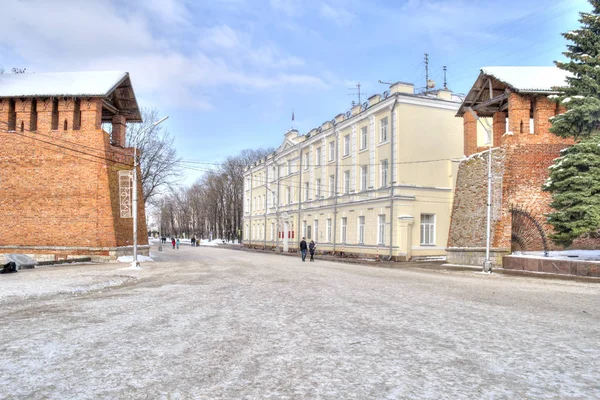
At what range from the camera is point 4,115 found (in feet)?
92.9

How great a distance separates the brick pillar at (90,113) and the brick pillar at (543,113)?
24.4 m

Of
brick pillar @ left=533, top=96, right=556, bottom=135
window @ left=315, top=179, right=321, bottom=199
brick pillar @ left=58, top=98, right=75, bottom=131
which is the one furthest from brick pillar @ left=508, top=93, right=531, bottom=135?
brick pillar @ left=58, top=98, right=75, bottom=131

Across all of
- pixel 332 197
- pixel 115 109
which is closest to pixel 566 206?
pixel 332 197

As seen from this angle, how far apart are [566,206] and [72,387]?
755 inches

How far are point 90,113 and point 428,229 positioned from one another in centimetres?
2299

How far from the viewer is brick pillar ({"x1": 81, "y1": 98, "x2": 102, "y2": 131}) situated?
2814 centimetres

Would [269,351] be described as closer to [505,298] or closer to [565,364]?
[565,364]

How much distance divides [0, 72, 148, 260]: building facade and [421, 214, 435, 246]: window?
19345 mm

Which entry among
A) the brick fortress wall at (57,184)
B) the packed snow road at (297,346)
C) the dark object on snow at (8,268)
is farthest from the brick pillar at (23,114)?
the packed snow road at (297,346)

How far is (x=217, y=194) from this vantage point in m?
89.4

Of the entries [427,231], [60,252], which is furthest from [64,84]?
[427,231]

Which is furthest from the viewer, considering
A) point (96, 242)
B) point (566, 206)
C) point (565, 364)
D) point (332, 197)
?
point (332, 197)

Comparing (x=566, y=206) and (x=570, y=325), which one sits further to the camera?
(x=566, y=206)

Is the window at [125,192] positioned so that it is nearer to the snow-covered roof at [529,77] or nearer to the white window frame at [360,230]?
the white window frame at [360,230]
